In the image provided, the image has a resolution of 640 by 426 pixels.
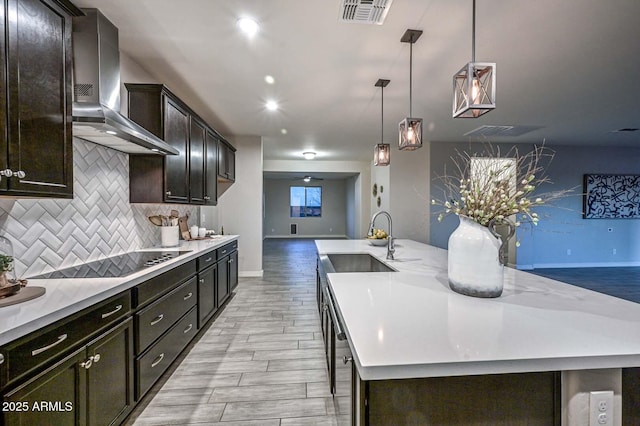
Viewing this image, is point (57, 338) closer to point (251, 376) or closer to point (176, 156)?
point (251, 376)

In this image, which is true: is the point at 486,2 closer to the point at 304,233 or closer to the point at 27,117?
the point at 27,117

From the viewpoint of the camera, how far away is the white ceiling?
6.57ft

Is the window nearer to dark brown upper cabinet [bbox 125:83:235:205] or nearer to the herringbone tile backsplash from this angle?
dark brown upper cabinet [bbox 125:83:235:205]

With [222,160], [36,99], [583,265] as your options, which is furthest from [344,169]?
[36,99]

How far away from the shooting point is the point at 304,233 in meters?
12.9

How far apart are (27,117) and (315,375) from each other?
2350 mm

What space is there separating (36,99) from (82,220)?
103cm

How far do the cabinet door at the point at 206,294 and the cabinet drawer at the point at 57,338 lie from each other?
1.29m

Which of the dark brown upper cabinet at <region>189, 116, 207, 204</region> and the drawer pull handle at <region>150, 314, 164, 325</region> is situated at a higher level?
the dark brown upper cabinet at <region>189, 116, 207, 204</region>

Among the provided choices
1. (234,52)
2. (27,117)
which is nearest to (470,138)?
(234,52)

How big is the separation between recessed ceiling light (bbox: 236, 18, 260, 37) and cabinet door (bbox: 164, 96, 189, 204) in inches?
39.8

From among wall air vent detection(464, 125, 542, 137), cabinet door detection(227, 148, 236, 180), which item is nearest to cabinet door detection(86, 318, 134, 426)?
cabinet door detection(227, 148, 236, 180)

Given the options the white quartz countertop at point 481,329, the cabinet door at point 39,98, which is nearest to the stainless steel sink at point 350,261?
the white quartz countertop at point 481,329

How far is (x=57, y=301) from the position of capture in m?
1.28
